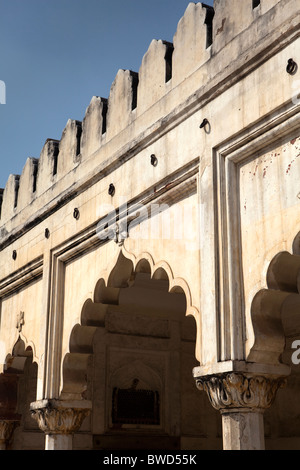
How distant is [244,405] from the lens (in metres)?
4.79

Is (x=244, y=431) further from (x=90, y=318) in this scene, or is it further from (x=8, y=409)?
(x=8, y=409)

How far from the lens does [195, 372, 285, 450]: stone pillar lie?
15.6 ft

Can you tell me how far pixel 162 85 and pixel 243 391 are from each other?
288 centimetres

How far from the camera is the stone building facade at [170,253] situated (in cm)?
482

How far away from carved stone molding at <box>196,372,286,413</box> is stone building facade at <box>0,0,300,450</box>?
0.04 ft

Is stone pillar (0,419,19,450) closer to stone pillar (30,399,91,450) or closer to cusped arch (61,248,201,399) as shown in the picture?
stone pillar (30,399,91,450)

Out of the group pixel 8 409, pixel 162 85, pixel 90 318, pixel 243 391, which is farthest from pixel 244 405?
pixel 8 409

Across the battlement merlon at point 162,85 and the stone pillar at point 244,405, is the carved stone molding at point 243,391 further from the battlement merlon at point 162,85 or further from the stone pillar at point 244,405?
the battlement merlon at point 162,85

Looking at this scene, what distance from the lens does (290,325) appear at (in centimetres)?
891

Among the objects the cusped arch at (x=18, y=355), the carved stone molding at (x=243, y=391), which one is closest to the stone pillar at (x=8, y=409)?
the cusped arch at (x=18, y=355)
